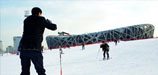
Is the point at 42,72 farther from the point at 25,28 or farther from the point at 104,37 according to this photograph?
the point at 104,37

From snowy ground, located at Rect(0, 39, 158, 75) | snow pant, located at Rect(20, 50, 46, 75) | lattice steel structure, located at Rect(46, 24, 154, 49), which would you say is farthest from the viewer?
lattice steel structure, located at Rect(46, 24, 154, 49)

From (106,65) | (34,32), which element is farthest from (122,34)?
(34,32)

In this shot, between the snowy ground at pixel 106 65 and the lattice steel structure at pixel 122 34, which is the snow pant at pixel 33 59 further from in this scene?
the lattice steel structure at pixel 122 34

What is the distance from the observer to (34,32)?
4695mm

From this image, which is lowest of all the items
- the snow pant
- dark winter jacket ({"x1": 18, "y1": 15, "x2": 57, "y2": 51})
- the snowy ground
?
the snowy ground

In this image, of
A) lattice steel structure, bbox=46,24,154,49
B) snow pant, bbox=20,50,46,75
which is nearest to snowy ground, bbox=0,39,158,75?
snow pant, bbox=20,50,46,75

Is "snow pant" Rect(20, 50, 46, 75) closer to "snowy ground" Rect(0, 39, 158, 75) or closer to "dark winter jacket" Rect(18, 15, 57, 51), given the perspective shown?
"dark winter jacket" Rect(18, 15, 57, 51)

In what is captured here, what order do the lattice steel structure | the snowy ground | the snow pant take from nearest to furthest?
the snow pant → the snowy ground → the lattice steel structure

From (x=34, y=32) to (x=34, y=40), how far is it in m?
0.14

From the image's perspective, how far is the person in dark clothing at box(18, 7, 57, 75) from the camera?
4.66 m

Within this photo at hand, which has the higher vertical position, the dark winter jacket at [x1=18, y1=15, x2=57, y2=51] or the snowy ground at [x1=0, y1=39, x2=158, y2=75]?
the dark winter jacket at [x1=18, y1=15, x2=57, y2=51]

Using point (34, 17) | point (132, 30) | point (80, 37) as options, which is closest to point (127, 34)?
point (132, 30)

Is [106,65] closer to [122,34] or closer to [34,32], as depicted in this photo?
[34,32]

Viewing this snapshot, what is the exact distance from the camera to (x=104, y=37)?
123 meters
